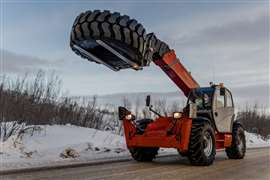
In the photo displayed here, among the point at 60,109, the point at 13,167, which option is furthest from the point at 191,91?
the point at 60,109

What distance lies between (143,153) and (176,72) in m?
2.72

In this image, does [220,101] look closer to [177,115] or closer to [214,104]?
[214,104]

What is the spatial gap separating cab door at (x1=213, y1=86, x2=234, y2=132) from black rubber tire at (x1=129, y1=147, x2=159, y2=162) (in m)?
2.27

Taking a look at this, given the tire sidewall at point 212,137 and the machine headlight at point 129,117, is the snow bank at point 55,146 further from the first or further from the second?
the tire sidewall at point 212,137

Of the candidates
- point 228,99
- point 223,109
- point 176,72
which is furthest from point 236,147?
point 176,72

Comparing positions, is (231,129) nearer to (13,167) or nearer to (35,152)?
(35,152)

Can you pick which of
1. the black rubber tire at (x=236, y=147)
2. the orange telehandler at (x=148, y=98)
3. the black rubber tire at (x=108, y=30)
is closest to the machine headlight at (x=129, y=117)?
the orange telehandler at (x=148, y=98)

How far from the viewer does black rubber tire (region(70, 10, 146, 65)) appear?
411 inches

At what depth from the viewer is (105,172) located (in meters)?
10.0

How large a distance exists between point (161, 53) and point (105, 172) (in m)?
4.34

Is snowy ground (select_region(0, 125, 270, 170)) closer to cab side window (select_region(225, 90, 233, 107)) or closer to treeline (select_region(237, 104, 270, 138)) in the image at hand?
cab side window (select_region(225, 90, 233, 107))

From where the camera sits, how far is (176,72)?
13.8m

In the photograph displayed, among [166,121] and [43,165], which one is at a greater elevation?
[166,121]

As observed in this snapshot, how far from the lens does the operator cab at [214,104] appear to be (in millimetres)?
13883
